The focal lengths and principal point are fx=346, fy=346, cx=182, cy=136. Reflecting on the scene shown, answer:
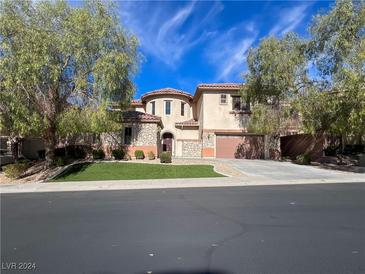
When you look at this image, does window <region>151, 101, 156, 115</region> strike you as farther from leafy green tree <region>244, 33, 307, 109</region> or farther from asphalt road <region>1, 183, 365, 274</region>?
asphalt road <region>1, 183, 365, 274</region>

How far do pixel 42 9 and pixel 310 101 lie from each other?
56.5ft

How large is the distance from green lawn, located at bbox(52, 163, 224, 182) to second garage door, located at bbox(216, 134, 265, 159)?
1031cm

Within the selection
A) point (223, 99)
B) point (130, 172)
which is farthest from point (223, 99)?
point (130, 172)

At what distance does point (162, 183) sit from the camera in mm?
16234

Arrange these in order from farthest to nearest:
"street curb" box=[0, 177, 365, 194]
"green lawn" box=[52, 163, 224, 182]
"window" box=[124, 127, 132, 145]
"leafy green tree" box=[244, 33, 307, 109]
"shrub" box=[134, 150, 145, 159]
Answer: "window" box=[124, 127, 132, 145] → "shrub" box=[134, 150, 145, 159] → "leafy green tree" box=[244, 33, 307, 109] → "green lawn" box=[52, 163, 224, 182] → "street curb" box=[0, 177, 365, 194]

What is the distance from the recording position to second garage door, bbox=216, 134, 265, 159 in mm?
32750

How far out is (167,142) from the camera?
36.7m

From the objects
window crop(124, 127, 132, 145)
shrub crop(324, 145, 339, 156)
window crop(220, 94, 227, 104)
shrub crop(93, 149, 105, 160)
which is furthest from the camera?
window crop(220, 94, 227, 104)

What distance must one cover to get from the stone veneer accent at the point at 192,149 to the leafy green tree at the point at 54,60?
12.7 metres

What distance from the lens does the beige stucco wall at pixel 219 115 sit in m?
32.3

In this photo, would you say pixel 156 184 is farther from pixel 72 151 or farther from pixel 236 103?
pixel 236 103

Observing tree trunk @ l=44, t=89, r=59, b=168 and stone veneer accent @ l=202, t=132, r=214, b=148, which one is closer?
tree trunk @ l=44, t=89, r=59, b=168

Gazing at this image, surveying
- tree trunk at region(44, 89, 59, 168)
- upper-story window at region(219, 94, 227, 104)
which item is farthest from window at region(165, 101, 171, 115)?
tree trunk at region(44, 89, 59, 168)

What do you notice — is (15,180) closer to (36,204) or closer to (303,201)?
(36,204)
